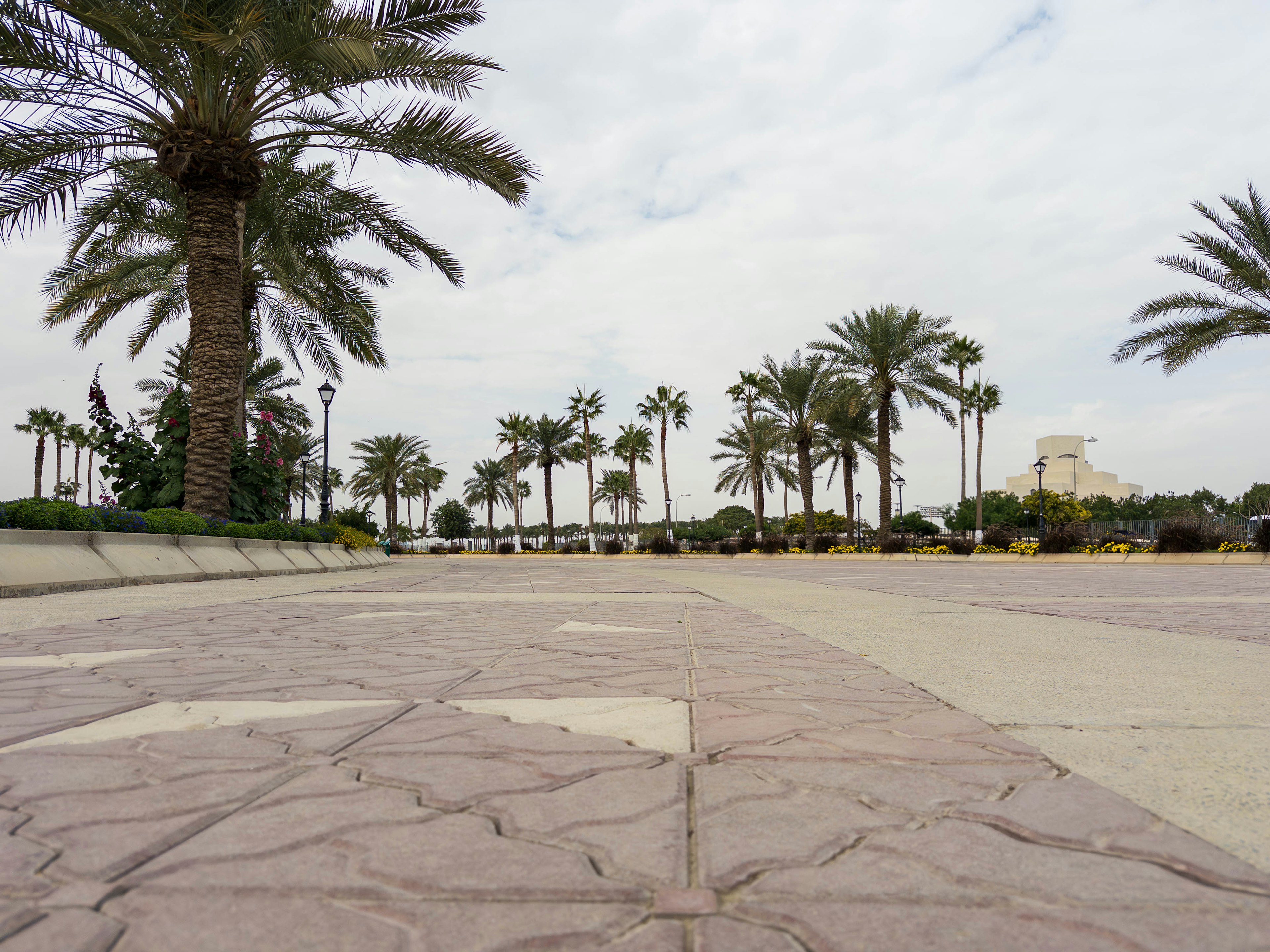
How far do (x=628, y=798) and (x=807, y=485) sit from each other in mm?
32346

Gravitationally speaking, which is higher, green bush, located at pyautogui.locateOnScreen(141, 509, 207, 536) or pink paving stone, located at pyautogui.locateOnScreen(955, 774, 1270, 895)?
green bush, located at pyautogui.locateOnScreen(141, 509, 207, 536)

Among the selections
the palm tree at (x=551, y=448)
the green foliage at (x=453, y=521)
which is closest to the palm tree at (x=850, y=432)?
the palm tree at (x=551, y=448)

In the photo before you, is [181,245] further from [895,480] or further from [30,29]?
[895,480]

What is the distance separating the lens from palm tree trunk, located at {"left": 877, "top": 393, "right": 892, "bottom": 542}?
28.2 m

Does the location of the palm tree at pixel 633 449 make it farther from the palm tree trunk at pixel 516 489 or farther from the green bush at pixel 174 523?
Result: the green bush at pixel 174 523

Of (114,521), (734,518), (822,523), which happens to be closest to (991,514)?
(822,523)

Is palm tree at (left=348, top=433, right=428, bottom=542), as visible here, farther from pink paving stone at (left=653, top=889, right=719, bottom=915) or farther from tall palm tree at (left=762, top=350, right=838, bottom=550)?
pink paving stone at (left=653, top=889, right=719, bottom=915)

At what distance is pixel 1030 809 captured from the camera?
164 cm

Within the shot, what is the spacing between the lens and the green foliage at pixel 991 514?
63469 millimetres

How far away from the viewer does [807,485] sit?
33.3 m

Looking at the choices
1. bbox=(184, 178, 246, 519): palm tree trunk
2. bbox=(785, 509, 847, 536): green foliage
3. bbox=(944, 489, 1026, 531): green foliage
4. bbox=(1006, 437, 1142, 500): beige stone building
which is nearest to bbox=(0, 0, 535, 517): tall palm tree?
bbox=(184, 178, 246, 519): palm tree trunk

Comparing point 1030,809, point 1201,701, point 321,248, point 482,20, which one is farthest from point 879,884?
point 321,248

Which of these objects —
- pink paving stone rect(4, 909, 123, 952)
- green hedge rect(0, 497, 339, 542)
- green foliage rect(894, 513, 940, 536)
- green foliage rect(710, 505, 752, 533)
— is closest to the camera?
pink paving stone rect(4, 909, 123, 952)

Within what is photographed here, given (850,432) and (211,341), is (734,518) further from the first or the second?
(211,341)
